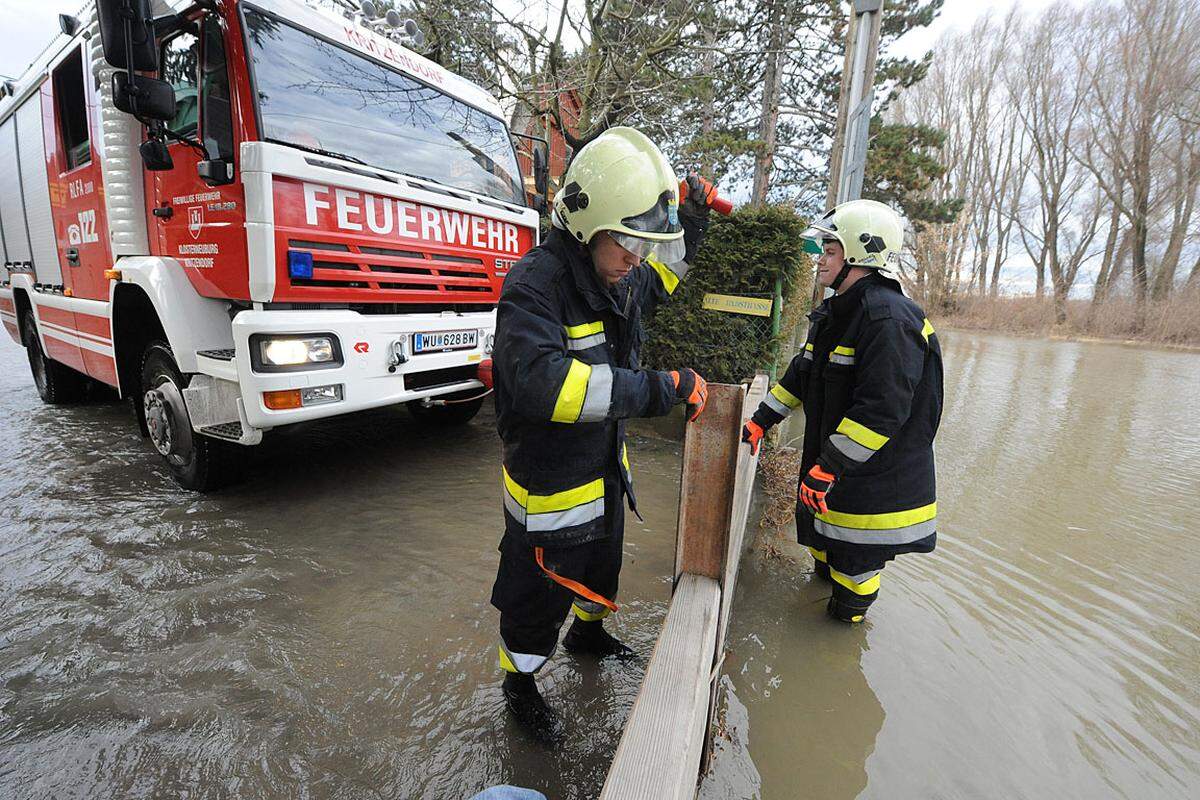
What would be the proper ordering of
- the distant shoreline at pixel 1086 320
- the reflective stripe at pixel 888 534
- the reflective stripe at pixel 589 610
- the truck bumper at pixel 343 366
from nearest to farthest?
the reflective stripe at pixel 589 610, the reflective stripe at pixel 888 534, the truck bumper at pixel 343 366, the distant shoreline at pixel 1086 320

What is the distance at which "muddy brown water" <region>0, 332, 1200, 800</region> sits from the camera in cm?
187

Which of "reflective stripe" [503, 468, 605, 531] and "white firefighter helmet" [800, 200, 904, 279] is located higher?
"white firefighter helmet" [800, 200, 904, 279]

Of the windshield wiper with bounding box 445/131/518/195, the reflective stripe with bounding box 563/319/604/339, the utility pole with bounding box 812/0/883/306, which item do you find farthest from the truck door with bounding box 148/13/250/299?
the utility pole with bounding box 812/0/883/306

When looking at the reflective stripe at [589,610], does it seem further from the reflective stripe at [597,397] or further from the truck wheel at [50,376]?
the truck wheel at [50,376]

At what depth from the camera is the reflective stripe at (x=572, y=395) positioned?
150 centimetres

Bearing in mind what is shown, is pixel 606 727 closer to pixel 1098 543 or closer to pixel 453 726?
pixel 453 726

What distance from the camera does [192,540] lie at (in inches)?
122

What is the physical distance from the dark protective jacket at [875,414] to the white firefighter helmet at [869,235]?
8cm

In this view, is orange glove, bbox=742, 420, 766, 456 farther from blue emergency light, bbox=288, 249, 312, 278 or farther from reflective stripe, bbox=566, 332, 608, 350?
blue emergency light, bbox=288, 249, 312, 278

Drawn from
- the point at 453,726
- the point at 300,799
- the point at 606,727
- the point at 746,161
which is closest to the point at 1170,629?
the point at 606,727

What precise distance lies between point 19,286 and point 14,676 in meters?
5.28

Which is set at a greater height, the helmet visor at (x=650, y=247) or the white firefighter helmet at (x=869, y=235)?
the white firefighter helmet at (x=869, y=235)

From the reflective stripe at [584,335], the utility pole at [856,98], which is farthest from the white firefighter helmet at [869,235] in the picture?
the utility pole at [856,98]

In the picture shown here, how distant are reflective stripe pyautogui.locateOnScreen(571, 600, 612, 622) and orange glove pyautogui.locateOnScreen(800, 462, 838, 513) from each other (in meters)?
0.99
